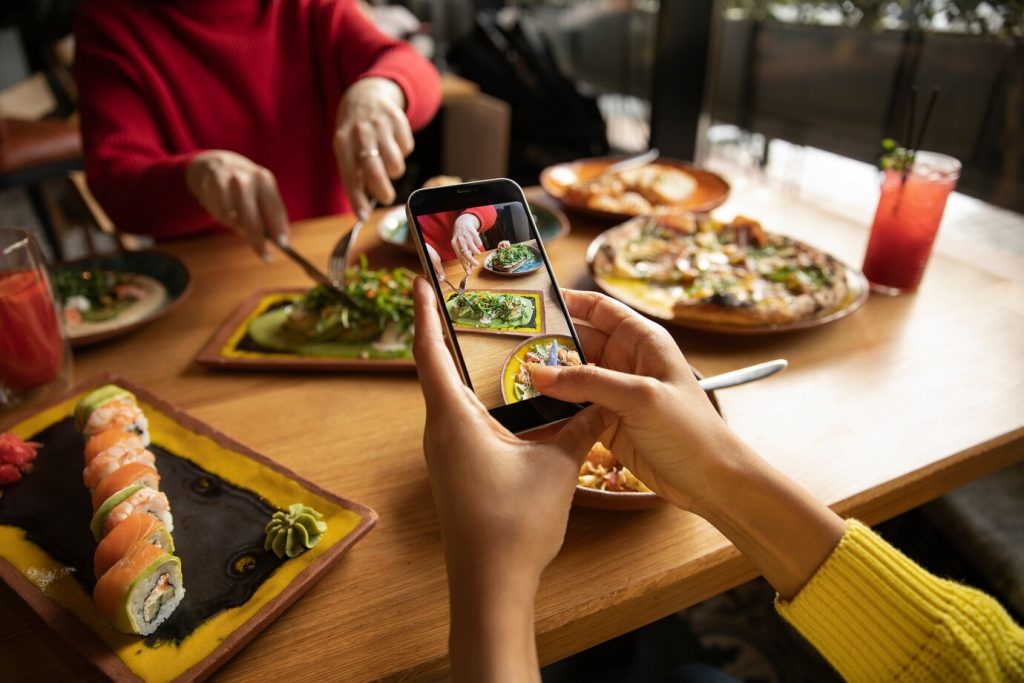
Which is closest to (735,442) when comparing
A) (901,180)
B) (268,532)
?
(268,532)

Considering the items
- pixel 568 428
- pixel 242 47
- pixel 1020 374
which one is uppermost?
pixel 242 47

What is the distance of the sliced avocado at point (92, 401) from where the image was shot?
2.80 feet

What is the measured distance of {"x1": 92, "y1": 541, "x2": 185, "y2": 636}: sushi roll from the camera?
0.59 metres

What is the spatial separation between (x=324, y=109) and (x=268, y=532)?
1.59 m

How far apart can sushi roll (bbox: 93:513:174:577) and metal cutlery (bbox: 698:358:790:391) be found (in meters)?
0.69

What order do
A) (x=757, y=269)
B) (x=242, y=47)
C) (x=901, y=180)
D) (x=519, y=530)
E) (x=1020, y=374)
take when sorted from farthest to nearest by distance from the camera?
(x=242, y=47) → (x=757, y=269) → (x=901, y=180) → (x=1020, y=374) → (x=519, y=530)

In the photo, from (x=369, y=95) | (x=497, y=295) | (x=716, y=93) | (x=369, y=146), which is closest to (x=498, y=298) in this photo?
(x=497, y=295)

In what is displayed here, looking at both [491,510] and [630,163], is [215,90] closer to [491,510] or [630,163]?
[630,163]

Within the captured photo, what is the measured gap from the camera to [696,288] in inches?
50.8

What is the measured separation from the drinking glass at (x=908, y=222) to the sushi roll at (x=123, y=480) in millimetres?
1364

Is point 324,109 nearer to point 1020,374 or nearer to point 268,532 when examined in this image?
point 268,532

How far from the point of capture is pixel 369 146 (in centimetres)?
129

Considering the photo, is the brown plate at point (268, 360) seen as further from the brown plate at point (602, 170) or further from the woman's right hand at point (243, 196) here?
the brown plate at point (602, 170)

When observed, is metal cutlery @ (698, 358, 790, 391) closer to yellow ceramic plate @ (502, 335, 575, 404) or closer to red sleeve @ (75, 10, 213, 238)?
yellow ceramic plate @ (502, 335, 575, 404)
